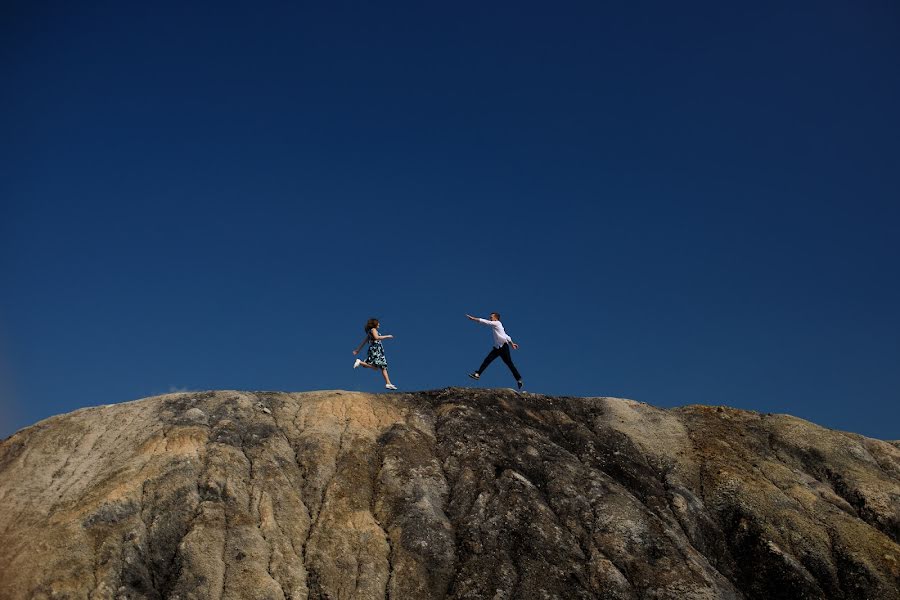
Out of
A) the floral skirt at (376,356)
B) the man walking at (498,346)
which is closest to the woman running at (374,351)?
the floral skirt at (376,356)

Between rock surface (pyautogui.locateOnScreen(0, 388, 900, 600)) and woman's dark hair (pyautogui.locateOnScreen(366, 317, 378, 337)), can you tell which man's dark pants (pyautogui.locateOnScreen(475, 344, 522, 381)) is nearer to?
rock surface (pyautogui.locateOnScreen(0, 388, 900, 600))

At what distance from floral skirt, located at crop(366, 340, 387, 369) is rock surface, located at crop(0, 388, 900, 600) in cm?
191

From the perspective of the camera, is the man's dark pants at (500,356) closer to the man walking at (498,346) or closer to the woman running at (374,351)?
the man walking at (498,346)

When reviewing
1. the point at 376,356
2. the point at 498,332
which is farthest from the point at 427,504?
the point at 498,332

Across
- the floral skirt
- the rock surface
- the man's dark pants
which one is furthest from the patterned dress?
the man's dark pants

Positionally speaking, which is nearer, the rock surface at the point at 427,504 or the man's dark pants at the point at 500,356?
the rock surface at the point at 427,504

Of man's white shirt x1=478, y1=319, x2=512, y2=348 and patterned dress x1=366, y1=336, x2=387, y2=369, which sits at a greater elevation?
Result: man's white shirt x1=478, y1=319, x2=512, y2=348

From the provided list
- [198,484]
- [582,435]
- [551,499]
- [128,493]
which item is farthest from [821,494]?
[128,493]

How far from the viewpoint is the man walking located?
3612cm

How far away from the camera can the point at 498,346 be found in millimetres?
36406

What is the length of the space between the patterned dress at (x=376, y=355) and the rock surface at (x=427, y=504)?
75.5 inches

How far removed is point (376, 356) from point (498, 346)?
6.11 meters

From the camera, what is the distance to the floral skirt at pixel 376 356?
Answer: 35312 mm

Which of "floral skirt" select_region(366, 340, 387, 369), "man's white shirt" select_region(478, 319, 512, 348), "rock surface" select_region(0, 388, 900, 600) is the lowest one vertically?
"rock surface" select_region(0, 388, 900, 600)
